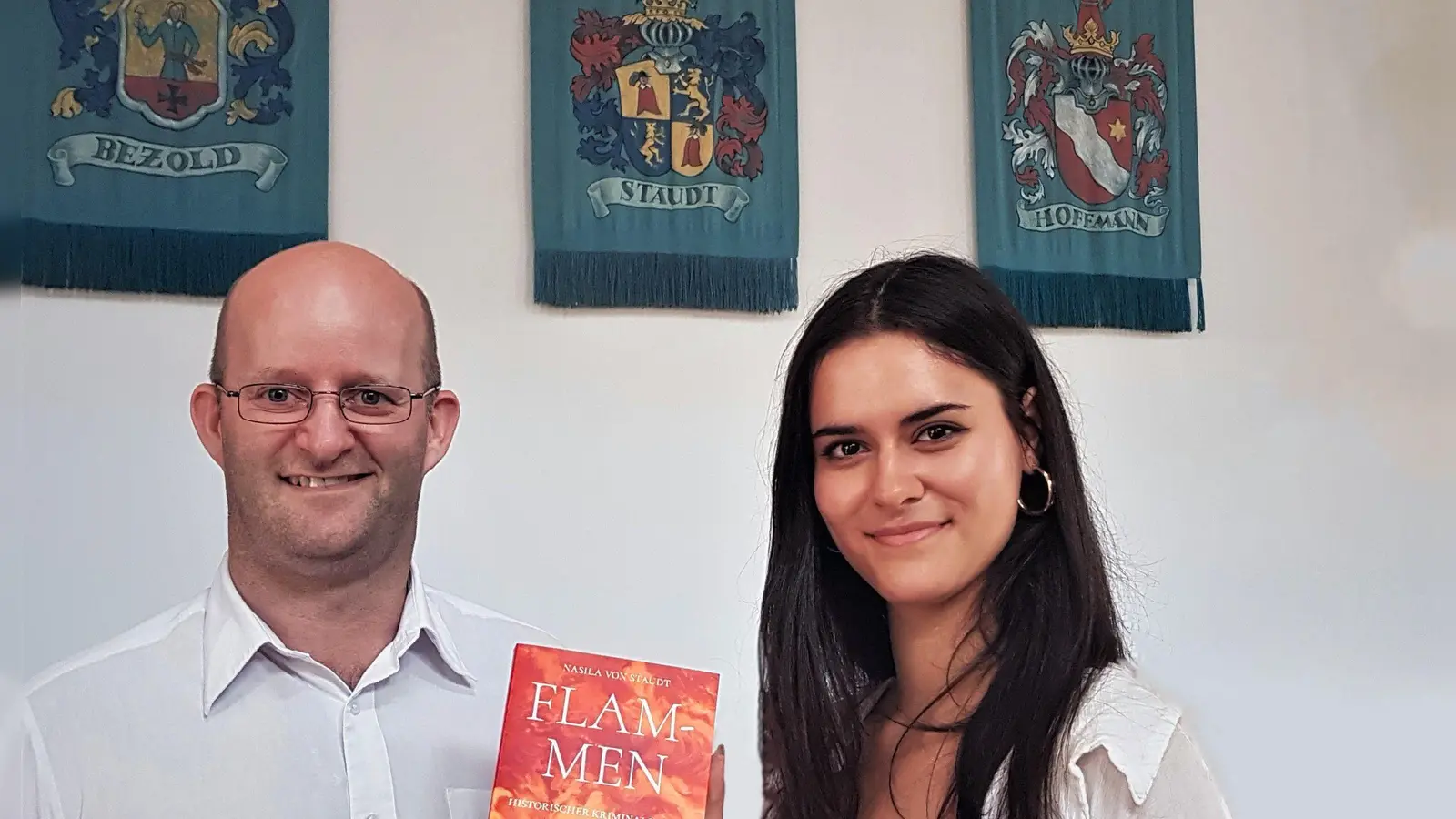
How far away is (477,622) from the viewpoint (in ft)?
6.66

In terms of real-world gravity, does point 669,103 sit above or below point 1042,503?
above

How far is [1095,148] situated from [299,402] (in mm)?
1651

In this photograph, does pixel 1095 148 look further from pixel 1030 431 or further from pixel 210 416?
pixel 210 416

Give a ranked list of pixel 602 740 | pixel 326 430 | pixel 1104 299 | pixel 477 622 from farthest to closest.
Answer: pixel 1104 299, pixel 477 622, pixel 326 430, pixel 602 740

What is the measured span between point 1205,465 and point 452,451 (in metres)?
1.45

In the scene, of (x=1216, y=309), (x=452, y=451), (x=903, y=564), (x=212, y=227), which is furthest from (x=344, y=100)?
(x=1216, y=309)

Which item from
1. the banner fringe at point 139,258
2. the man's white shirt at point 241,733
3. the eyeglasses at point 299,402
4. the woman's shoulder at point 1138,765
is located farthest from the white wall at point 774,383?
the woman's shoulder at point 1138,765

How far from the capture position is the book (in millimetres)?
1589

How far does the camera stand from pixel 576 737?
5.27 ft

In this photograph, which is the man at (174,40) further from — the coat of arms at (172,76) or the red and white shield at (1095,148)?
the red and white shield at (1095,148)

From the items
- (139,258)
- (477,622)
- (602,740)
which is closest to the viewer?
(602,740)

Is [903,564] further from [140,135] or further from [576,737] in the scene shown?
[140,135]

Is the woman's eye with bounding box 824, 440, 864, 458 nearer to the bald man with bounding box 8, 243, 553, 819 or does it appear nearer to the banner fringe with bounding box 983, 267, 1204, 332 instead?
the bald man with bounding box 8, 243, 553, 819

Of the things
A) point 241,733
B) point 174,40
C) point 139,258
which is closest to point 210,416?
point 241,733
